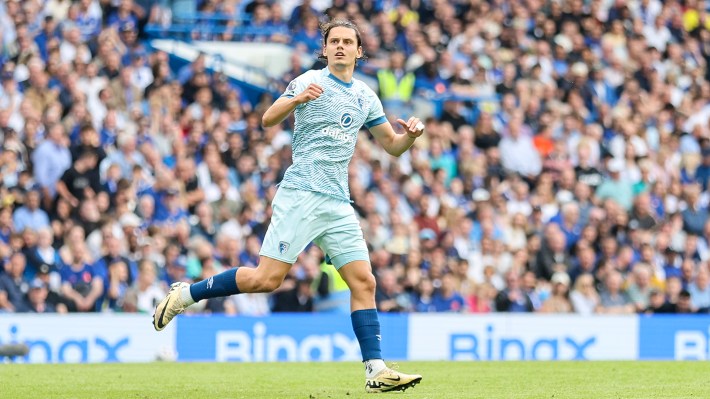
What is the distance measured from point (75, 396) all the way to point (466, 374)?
12.0ft

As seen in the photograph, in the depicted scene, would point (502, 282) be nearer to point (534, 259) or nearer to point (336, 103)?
point (534, 259)

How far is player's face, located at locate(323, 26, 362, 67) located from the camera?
9.26m

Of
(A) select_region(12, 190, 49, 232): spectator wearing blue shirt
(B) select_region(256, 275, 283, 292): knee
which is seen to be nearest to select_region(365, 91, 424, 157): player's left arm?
(B) select_region(256, 275, 283, 292): knee

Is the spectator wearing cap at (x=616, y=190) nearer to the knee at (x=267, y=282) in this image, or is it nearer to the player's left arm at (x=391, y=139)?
the player's left arm at (x=391, y=139)

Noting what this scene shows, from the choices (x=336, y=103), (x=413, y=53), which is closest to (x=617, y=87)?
(x=413, y=53)

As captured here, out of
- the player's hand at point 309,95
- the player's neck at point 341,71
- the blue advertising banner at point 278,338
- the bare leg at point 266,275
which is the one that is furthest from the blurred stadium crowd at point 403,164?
the player's hand at point 309,95

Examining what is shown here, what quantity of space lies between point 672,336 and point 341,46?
9009mm

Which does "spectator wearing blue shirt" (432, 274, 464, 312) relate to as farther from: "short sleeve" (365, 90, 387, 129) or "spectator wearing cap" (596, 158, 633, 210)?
"short sleeve" (365, 90, 387, 129)

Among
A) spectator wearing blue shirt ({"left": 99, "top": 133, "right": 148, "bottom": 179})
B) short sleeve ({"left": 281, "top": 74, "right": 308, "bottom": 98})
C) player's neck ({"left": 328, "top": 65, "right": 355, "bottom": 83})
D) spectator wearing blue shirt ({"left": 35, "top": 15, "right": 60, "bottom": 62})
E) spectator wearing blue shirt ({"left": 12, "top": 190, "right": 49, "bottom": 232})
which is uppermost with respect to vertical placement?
spectator wearing blue shirt ({"left": 35, "top": 15, "right": 60, "bottom": 62})

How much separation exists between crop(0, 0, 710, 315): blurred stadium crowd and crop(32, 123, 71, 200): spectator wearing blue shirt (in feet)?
0.12

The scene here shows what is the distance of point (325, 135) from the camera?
9.30 metres

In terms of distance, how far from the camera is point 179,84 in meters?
19.4

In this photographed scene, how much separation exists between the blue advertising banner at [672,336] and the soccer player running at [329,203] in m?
8.28

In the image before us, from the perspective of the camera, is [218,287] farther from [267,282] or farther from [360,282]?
[360,282]
